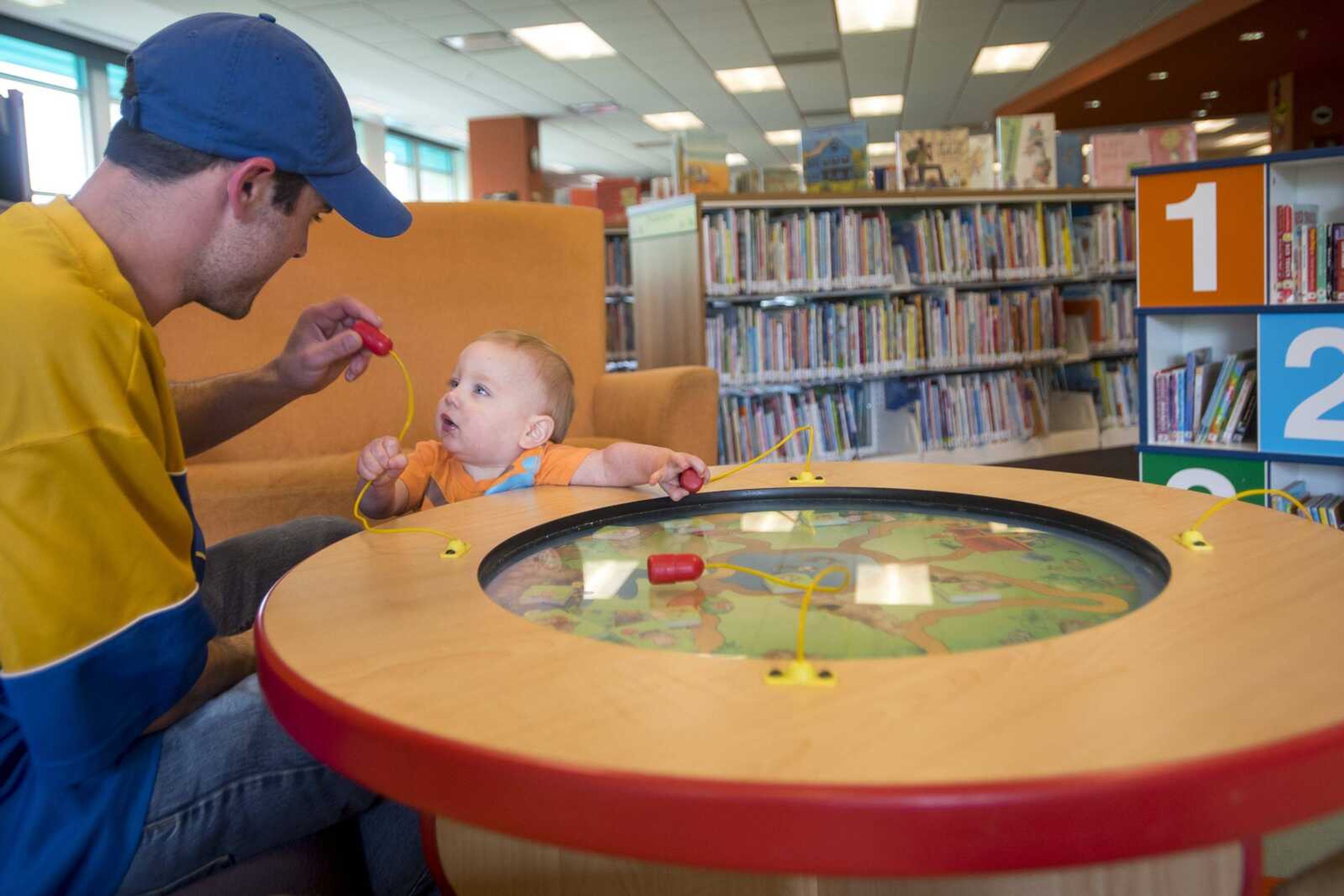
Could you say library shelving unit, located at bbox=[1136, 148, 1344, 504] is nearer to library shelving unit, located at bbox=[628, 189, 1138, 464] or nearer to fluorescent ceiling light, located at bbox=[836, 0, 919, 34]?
library shelving unit, located at bbox=[628, 189, 1138, 464]

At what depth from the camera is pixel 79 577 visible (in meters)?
0.84

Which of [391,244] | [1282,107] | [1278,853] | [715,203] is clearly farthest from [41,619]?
[1282,107]

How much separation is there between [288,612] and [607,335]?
15.9 feet

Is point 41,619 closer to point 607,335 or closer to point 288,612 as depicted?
point 288,612

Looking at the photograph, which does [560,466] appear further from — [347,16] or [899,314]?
[347,16]

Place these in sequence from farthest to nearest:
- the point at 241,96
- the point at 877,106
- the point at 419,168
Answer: the point at 419,168, the point at 877,106, the point at 241,96

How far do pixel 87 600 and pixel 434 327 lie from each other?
218 cm

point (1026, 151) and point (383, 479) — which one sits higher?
point (1026, 151)

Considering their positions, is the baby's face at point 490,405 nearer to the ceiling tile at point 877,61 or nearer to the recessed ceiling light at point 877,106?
the ceiling tile at point 877,61

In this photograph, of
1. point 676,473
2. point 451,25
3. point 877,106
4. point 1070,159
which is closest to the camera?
point 676,473

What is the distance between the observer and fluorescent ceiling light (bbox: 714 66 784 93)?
999 cm

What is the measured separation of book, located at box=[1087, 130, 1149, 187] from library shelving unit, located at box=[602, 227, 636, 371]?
A: 311cm

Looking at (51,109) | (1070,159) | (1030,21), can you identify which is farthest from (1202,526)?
(51,109)

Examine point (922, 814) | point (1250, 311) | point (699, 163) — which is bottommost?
point (922, 814)
